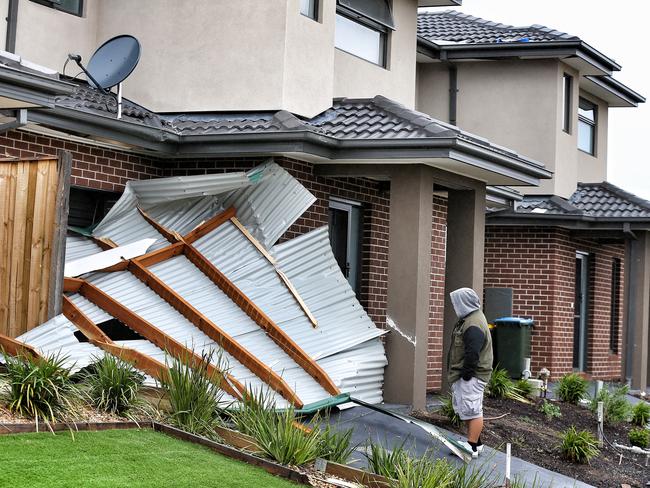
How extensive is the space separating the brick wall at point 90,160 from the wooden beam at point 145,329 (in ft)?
5.41

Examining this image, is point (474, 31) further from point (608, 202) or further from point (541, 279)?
point (541, 279)

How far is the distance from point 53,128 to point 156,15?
3068mm

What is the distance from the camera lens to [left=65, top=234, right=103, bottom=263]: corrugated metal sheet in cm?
1170

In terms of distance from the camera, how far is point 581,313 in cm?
2277

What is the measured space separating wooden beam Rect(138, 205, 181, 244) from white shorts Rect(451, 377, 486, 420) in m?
3.60

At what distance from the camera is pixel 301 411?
10.6 m

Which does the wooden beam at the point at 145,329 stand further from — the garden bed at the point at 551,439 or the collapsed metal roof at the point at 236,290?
the garden bed at the point at 551,439

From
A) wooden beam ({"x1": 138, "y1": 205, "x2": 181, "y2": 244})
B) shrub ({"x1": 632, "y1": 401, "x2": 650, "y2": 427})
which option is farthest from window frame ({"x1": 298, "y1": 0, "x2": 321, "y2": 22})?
shrub ({"x1": 632, "y1": 401, "x2": 650, "y2": 427})

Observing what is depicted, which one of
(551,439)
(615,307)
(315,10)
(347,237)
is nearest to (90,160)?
(315,10)

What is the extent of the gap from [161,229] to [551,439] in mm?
5113

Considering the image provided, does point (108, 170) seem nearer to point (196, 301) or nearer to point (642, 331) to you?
point (196, 301)

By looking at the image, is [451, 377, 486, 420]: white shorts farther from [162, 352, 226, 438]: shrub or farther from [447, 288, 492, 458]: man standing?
[162, 352, 226, 438]: shrub

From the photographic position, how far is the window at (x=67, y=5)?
1353 centimetres

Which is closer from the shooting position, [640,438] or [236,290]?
[236,290]
